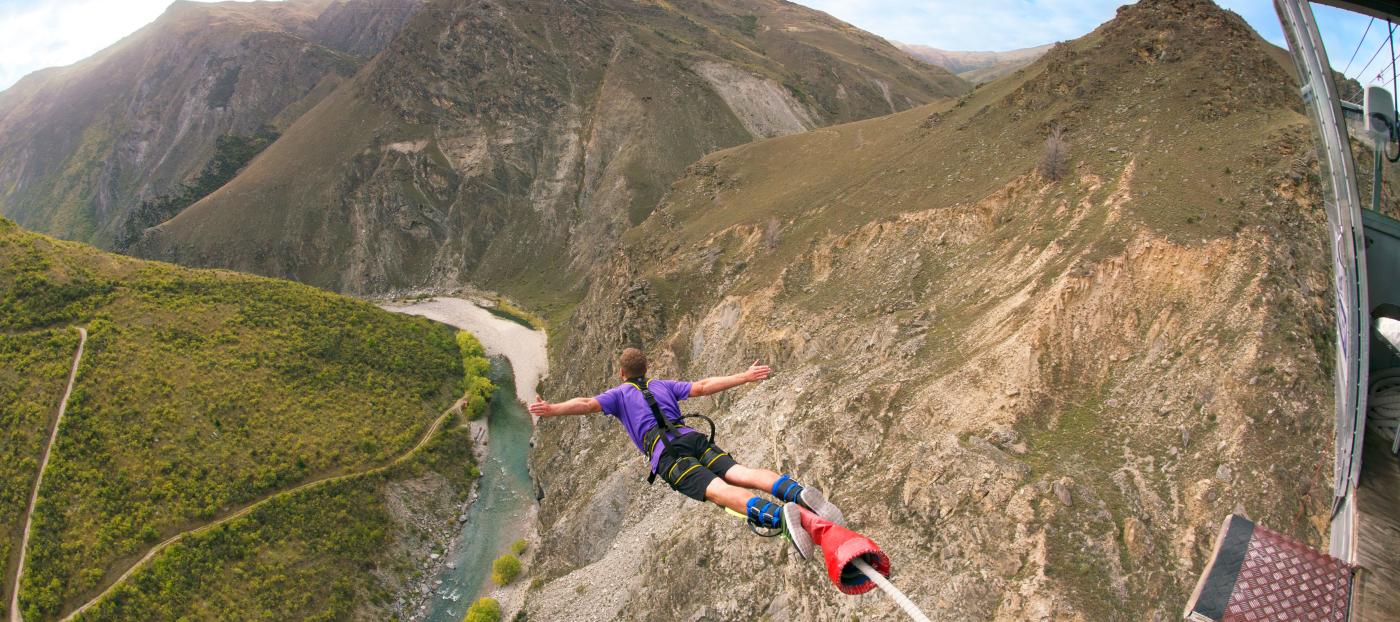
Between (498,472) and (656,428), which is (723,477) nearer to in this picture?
(656,428)

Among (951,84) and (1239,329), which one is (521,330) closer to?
(1239,329)

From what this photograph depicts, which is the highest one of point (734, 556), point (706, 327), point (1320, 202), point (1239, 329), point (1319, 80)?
point (1319, 80)

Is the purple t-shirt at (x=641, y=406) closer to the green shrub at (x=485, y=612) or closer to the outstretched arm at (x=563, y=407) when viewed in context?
the outstretched arm at (x=563, y=407)

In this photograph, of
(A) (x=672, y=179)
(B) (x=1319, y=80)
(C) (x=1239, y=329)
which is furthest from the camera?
(A) (x=672, y=179)

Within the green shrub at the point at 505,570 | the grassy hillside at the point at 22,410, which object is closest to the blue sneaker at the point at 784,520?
the green shrub at the point at 505,570

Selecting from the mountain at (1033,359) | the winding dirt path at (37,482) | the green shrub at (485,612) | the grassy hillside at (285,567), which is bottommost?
the green shrub at (485,612)

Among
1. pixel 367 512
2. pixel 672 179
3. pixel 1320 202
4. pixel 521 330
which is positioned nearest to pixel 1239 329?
pixel 1320 202

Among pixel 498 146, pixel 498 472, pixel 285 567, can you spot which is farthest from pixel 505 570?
pixel 498 146
